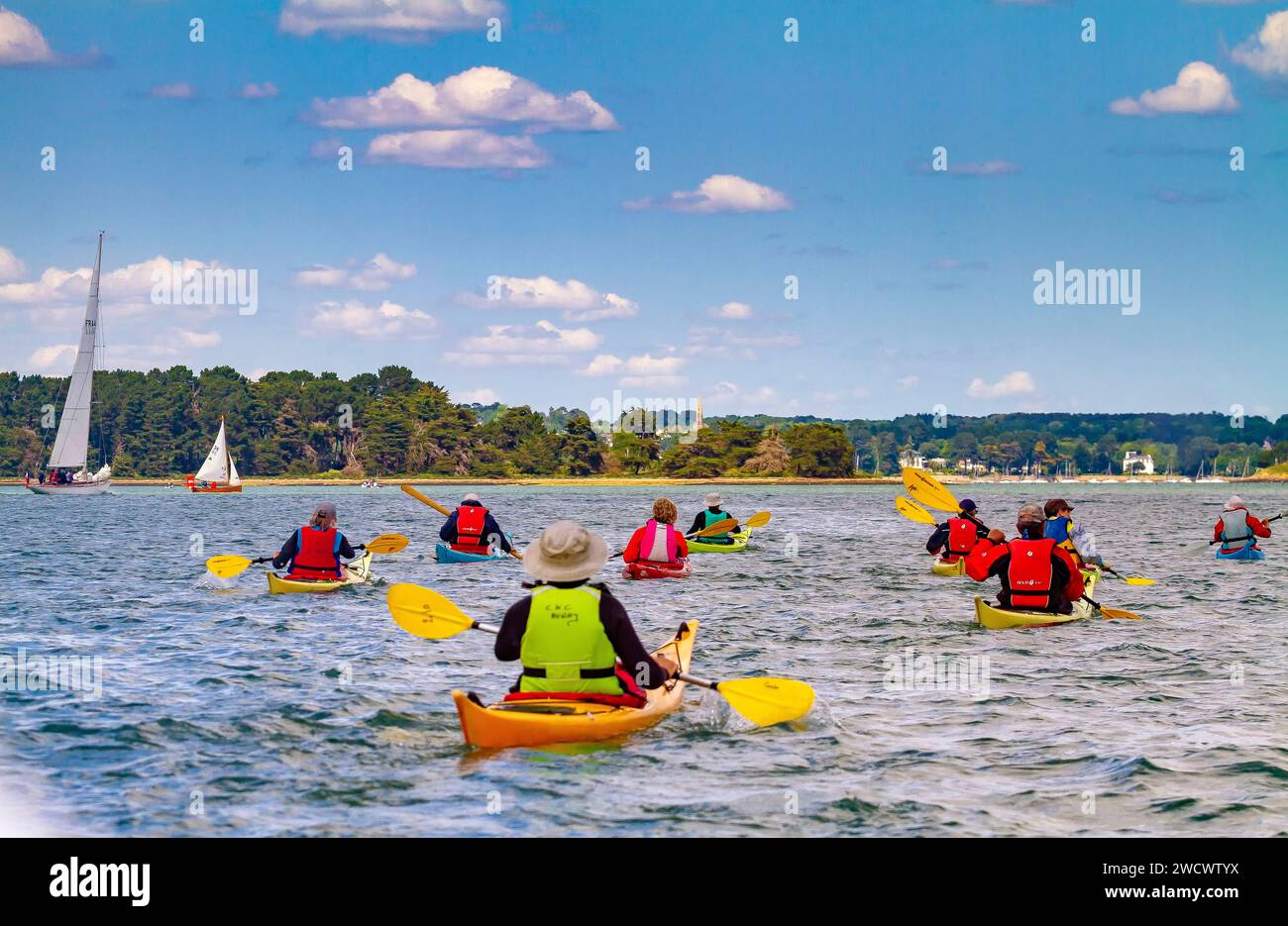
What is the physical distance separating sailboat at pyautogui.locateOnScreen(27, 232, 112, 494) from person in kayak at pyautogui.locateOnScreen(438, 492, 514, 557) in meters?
74.3

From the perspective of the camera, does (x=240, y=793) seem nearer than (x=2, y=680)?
Yes

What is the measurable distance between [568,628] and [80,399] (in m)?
99.9

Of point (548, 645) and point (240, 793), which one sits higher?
point (548, 645)

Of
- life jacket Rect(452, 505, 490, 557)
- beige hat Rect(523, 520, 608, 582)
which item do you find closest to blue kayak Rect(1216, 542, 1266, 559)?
life jacket Rect(452, 505, 490, 557)

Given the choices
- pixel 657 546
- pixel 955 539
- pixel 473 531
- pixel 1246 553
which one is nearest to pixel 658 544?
pixel 657 546

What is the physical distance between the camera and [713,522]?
35.2 meters

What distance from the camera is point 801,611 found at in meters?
24.2

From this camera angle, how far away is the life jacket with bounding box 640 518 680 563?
27.6m

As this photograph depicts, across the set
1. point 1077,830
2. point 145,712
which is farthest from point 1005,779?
point 145,712

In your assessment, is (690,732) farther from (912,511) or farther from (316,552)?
(912,511)

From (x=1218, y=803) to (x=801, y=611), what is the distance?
13.4 meters

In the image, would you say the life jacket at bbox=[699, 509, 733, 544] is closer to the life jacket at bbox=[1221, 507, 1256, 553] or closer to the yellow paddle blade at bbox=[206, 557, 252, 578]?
the yellow paddle blade at bbox=[206, 557, 252, 578]
